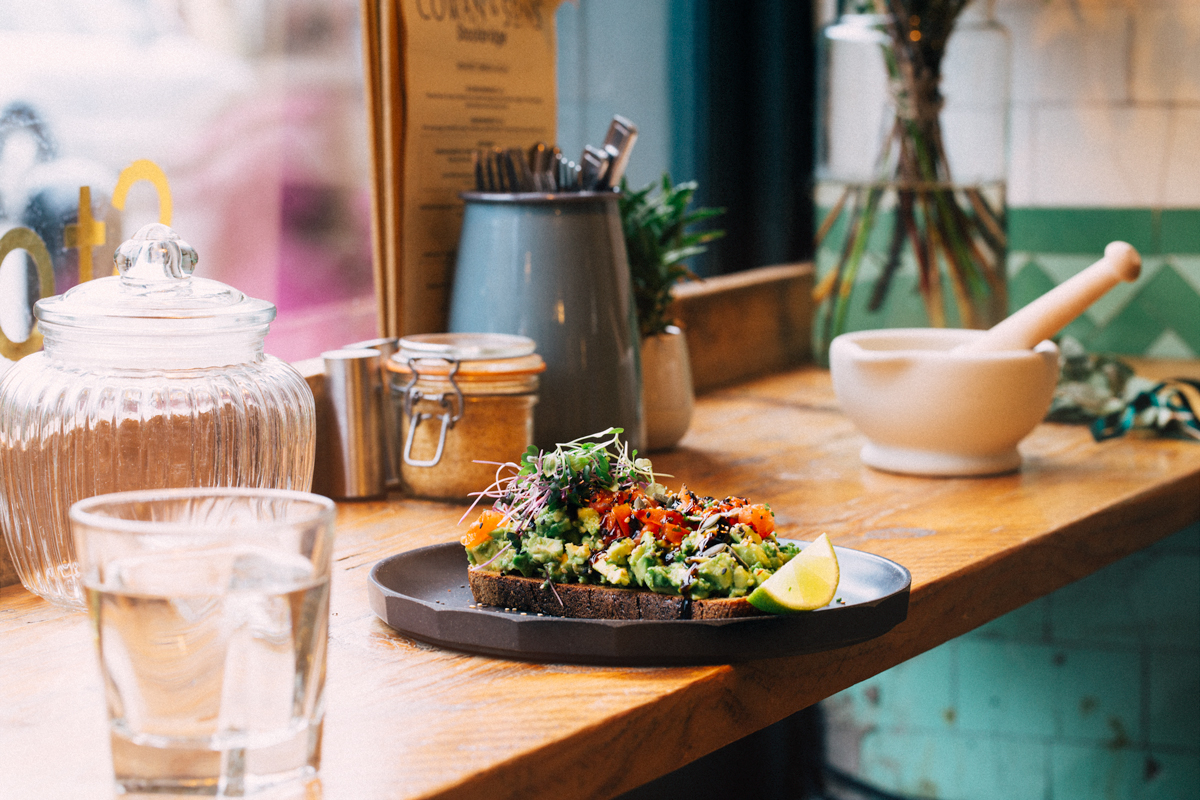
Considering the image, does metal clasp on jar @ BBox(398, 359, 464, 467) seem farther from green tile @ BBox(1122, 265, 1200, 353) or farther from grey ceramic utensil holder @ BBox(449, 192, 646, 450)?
green tile @ BBox(1122, 265, 1200, 353)

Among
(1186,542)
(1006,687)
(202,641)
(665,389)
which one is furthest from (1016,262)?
(202,641)

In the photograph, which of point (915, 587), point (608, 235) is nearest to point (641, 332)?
point (608, 235)

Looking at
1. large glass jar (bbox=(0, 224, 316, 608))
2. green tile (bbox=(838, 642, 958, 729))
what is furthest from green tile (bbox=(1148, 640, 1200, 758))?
large glass jar (bbox=(0, 224, 316, 608))

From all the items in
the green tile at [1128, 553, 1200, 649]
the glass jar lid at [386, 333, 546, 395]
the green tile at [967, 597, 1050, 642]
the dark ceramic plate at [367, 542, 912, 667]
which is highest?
the glass jar lid at [386, 333, 546, 395]

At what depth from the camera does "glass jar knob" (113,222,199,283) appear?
3.06 ft

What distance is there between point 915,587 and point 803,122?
1.45 m

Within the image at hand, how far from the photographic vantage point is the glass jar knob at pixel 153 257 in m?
0.93

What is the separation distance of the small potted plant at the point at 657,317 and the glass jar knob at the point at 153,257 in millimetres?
611

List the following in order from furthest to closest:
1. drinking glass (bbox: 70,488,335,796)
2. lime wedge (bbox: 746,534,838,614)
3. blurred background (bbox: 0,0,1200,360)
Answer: blurred background (bbox: 0,0,1200,360), lime wedge (bbox: 746,534,838,614), drinking glass (bbox: 70,488,335,796)

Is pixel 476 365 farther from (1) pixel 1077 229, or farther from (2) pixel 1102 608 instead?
(1) pixel 1077 229

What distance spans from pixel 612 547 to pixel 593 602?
4cm

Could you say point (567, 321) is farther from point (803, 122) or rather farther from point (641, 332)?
point (803, 122)

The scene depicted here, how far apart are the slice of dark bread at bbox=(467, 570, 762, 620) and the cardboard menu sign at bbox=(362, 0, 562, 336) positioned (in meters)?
0.57

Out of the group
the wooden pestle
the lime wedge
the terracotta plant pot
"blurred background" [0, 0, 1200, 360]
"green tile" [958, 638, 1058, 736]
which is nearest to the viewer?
the lime wedge
